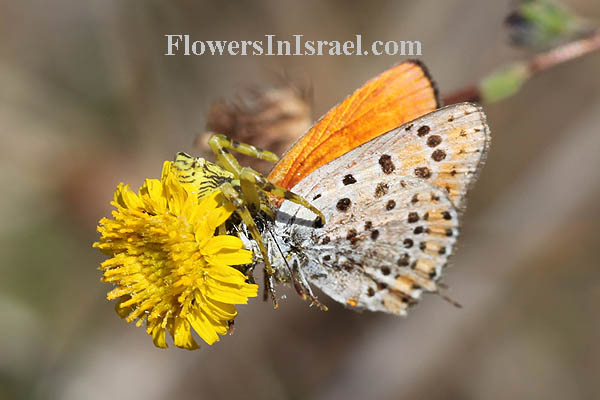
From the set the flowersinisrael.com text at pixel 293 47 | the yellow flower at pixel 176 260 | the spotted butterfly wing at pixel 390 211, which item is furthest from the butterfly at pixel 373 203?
the flowersinisrael.com text at pixel 293 47

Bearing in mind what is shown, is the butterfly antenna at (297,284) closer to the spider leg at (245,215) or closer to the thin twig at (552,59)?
the spider leg at (245,215)

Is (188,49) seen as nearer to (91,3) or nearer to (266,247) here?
(91,3)

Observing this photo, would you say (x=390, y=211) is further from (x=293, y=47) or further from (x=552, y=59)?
(x=293, y=47)

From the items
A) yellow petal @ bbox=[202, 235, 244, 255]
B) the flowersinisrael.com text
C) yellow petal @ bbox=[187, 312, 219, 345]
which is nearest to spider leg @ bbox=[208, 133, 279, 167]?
yellow petal @ bbox=[202, 235, 244, 255]

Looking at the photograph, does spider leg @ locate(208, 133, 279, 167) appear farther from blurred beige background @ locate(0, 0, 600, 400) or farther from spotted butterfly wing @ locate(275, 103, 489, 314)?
blurred beige background @ locate(0, 0, 600, 400)

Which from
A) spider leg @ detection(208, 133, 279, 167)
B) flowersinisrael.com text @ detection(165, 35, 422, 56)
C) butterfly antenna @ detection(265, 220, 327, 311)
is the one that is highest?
flowersinisrael.com text @ detection(165, 35, 422, 56)

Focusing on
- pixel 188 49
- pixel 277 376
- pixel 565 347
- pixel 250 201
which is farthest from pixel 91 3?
pixel 565 347

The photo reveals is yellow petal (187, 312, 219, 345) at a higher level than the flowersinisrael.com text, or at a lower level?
lower
